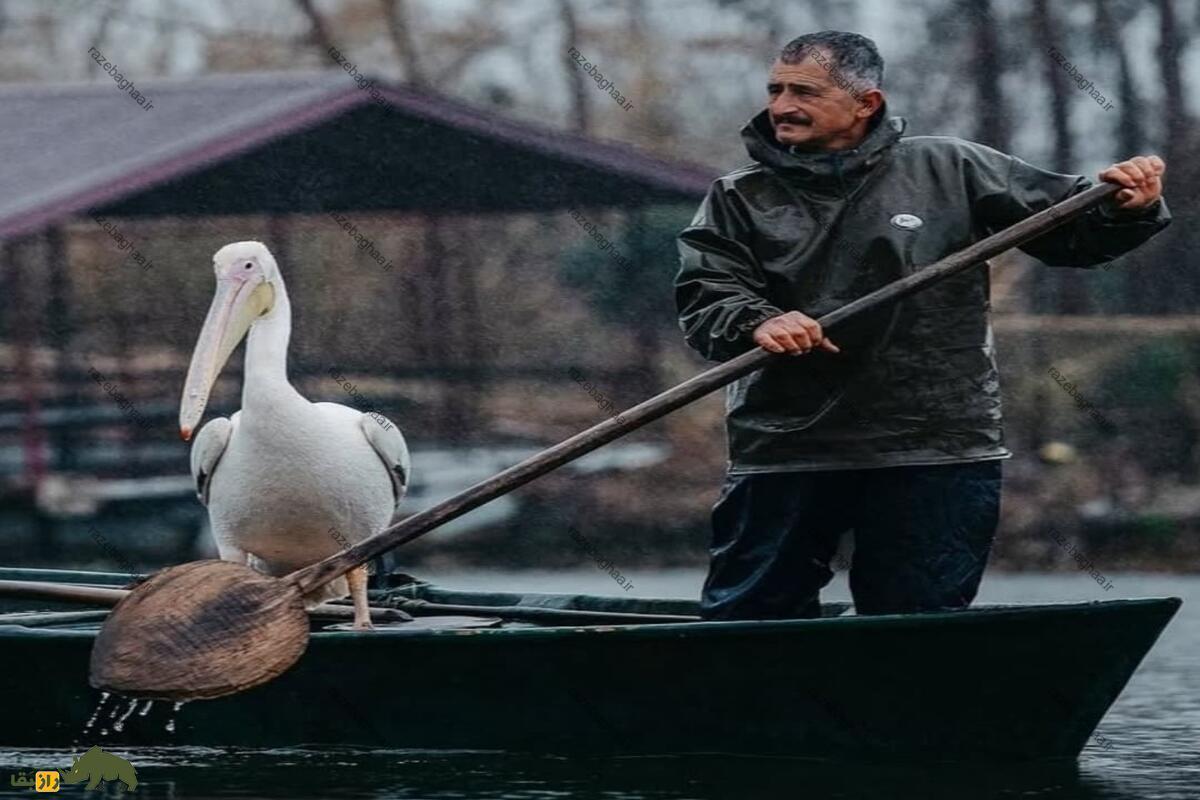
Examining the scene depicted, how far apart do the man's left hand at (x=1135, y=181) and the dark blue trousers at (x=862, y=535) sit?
78cm

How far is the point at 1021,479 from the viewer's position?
2075 cm

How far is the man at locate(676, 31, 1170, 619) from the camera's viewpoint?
716cm

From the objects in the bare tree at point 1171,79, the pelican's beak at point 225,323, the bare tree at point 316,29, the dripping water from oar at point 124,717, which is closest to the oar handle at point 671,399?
the dripping water from oar at point 124,717

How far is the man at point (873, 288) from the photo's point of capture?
716 centimetres

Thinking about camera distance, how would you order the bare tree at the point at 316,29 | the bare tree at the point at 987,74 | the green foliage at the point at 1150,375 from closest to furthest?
the green foliage at the point at 1150,375
the bare tree at the point at 987,74
the bare tree at the point at 316,29

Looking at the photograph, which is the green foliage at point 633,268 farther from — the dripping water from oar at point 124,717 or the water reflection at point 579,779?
the water reflection at point 579,779

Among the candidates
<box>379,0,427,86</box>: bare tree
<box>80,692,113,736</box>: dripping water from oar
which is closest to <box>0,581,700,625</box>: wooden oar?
<box>80,692,113,736</box>: dripping water from oar

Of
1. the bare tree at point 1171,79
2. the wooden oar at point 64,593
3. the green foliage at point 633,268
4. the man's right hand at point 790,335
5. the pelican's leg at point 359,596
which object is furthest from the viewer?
the bare tree at point 1171,79

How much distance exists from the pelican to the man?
5.69ft

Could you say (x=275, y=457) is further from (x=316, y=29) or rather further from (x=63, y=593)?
(x=316, y=29)

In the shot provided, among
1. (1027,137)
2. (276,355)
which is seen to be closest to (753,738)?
(276,355)

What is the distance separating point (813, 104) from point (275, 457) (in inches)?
89.9

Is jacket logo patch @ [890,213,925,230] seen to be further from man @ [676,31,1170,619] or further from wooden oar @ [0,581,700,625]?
wooden oar @ [0,581,700,625]

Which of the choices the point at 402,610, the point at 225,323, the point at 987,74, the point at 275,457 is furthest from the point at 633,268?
the point at 275,457
